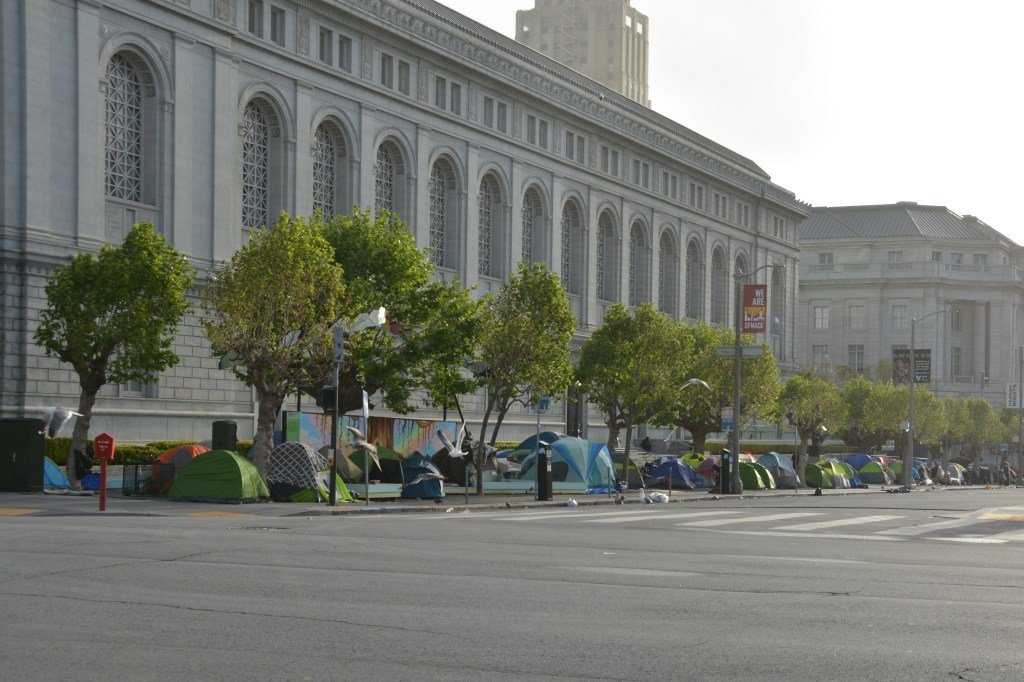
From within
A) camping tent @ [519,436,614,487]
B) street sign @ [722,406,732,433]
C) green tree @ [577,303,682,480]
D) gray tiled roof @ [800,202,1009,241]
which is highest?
gray tiled roof @ [800,202,1009,241]

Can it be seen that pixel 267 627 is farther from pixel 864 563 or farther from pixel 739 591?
pixel 864 563

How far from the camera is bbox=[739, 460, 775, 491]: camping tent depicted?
2133 inches

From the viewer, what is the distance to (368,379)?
4344 centimetres

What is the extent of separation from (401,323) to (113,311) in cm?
990

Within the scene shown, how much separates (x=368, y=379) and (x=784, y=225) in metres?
69.7

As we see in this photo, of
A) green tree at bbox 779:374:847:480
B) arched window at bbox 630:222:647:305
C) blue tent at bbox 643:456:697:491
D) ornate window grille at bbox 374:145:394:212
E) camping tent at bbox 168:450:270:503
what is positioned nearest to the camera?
camping tent at bbox 168:450:270:503

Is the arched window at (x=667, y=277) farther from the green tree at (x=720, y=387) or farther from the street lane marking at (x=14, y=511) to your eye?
the street lane marking at (x=14, y=511)

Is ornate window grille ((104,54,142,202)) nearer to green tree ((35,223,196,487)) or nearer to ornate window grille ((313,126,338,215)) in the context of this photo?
ornate window grille ((313,126,338,215))

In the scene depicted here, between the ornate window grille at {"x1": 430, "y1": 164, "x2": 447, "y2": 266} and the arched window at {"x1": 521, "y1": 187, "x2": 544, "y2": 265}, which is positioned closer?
the ornate window grille at {"x1": 430, "y1": 164, "x2": 447, "y2": 266}

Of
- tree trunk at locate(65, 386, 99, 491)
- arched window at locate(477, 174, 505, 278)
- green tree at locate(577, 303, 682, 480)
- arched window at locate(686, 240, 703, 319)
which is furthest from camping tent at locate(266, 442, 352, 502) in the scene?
arched window at locate(686, 240, 703, 319)

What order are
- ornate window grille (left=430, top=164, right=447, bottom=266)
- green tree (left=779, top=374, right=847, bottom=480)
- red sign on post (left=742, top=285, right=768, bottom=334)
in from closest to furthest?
red sign on post (left=742, top=285, right=768, bottom=334) < ornate window grille (left=430, top=164, right=447, bottom=266) < green tree (left=779, top=374, right=847, bottom=480)

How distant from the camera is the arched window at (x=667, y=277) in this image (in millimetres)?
88312

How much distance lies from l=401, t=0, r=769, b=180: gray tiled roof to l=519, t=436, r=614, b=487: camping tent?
26520 mm

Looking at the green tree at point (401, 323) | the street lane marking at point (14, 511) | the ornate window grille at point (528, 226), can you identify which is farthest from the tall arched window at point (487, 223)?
the street lane marking at point (14, 511)
